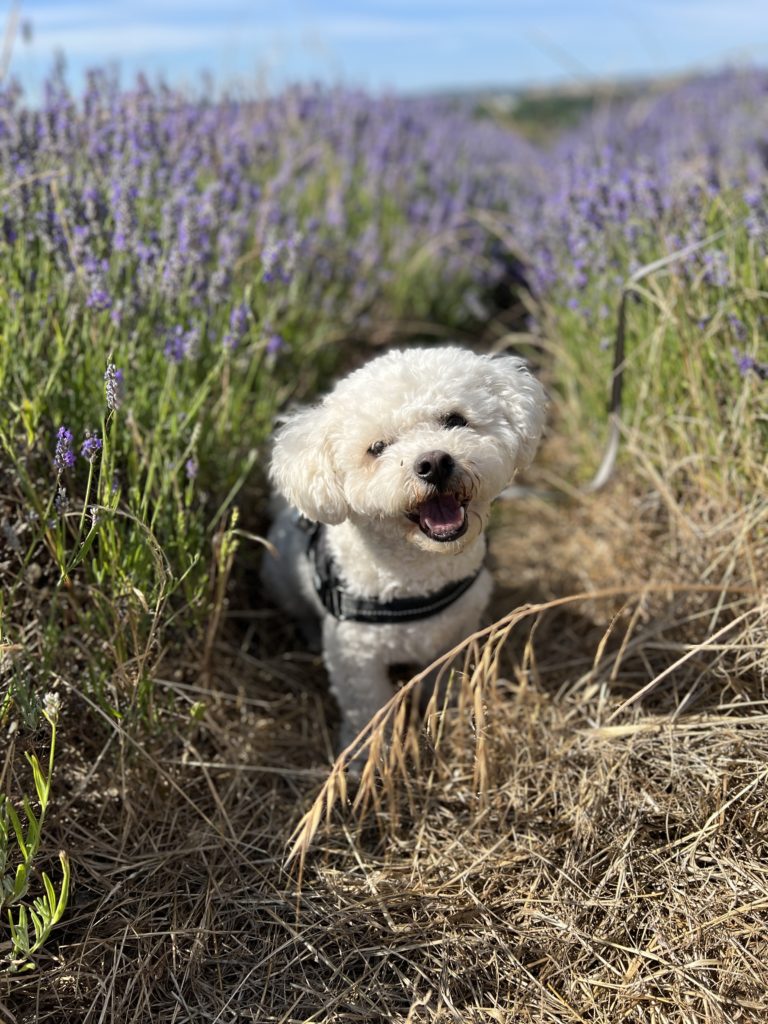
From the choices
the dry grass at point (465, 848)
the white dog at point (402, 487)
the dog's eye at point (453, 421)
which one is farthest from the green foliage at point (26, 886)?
the dog's eye at point (453, 421)

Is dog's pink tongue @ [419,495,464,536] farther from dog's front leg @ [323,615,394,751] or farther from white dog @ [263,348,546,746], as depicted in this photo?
dog's front leg @ [323,615,394,751]

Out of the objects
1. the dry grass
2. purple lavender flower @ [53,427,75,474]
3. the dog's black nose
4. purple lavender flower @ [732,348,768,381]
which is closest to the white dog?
the dog's black nose

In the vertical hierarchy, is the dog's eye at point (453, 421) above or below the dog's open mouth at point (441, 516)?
above

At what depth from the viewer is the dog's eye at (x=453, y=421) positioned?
7.34 feet

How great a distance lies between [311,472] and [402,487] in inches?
9.7

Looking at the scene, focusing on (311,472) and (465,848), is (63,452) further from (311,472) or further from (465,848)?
(465,848)

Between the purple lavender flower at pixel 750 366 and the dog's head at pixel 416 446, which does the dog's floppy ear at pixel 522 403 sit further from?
the purple lavender flower at pixel 750 366

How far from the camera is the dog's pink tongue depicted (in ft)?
7.17

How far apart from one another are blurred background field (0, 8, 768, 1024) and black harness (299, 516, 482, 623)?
10.3 inches

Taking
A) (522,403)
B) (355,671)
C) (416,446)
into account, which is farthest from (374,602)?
(522,403)

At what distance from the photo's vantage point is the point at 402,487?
2105mm

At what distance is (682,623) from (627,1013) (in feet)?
3.83

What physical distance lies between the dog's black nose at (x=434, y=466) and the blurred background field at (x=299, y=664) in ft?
1.25

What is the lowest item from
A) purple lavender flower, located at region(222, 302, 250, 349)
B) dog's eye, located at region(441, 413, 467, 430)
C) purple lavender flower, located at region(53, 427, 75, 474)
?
purple lavender flower, located at region(53, 427, 75, 474)
